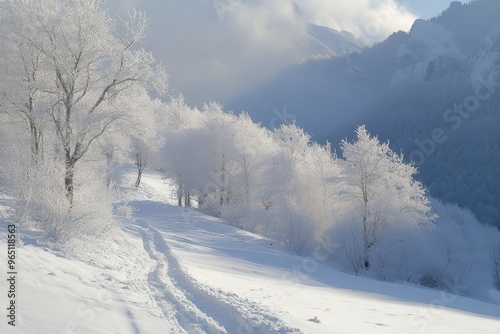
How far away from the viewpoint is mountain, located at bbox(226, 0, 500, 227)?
87125 millimetres

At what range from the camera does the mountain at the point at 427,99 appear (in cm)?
8712

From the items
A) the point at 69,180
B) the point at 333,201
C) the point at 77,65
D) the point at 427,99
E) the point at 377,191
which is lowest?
the point at 69,180

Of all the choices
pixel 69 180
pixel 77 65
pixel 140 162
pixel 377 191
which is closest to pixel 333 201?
pixel 377 191

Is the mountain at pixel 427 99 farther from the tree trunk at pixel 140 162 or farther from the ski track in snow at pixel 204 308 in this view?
the ski track in snow at pixel 204 308

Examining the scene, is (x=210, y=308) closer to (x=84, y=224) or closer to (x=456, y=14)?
(x=84, y=224)

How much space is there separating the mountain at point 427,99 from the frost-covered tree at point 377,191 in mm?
43891

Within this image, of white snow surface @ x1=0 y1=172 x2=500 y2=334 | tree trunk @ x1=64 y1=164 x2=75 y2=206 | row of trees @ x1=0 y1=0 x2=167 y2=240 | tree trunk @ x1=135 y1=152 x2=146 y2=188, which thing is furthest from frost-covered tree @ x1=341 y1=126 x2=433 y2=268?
tree trunk @ x1=135 y1=152 x2=146 y2=188

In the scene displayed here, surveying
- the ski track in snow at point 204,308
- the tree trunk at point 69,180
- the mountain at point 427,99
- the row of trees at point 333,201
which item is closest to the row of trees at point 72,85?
the tree trunk at point 69,180

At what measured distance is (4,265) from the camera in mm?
7566

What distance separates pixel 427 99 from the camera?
127 meters

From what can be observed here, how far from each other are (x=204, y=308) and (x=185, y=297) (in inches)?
37.3

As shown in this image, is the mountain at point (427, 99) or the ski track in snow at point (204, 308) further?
the mountain at point (427, 99)

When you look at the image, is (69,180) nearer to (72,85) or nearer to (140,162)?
(72,85)

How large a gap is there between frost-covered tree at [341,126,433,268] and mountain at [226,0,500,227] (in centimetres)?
4389
